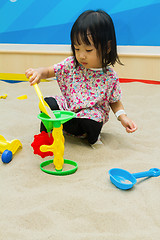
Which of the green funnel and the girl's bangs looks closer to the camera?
the green funnel

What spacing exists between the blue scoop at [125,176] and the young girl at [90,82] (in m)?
0.20

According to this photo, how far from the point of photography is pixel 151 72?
226 centimetres

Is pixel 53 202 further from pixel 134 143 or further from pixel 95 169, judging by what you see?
pixel 134 143

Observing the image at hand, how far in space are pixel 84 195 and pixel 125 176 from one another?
174mm

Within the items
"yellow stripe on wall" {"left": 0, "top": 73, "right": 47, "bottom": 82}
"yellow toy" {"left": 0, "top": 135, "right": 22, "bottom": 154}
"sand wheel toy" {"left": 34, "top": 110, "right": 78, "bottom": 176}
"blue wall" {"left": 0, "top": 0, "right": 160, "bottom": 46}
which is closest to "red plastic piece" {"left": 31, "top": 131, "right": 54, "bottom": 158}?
"sand wheel toy" {"left": 34, "top": 110, "right": 78, "bottom": 176}

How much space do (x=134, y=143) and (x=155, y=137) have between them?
0.41ft

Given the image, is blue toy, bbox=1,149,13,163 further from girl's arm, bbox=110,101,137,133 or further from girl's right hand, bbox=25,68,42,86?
girl's arm, bbox=110,101,137,133

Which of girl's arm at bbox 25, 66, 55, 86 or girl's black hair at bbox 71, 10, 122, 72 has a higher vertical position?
girl's black hair at bbox 71, 10, 122, 72

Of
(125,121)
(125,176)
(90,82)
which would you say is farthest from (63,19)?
(125,176)

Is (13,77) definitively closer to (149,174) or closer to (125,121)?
(125,121)

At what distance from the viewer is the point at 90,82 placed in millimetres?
1145

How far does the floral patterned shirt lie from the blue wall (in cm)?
133

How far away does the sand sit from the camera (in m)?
0.67

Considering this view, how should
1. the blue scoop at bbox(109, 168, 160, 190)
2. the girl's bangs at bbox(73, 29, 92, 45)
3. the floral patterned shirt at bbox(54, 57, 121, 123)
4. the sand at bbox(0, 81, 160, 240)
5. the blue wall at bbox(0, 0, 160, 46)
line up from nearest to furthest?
the sand at bbox(0, 81, 160, 240), the blue scoop at bbox(109, 168, 160, 190), the girl's bangs at bbox(73, 29, 92, 45), the floral patterned shirt at bbox(54, 57, 121, 123), the blue wall at bbox(0, 0, 160, 46)
